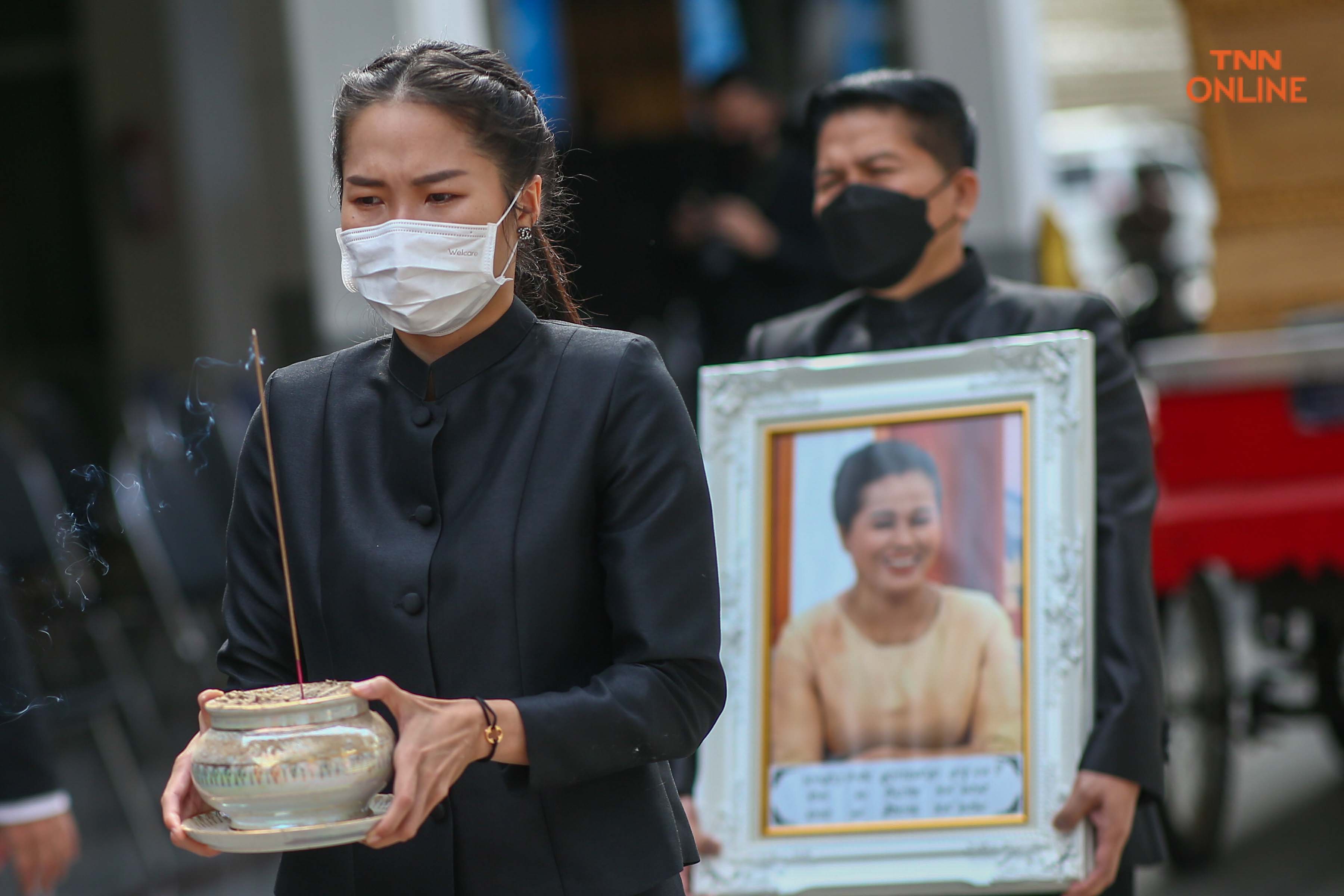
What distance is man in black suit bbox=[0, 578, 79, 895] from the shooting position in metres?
2.72

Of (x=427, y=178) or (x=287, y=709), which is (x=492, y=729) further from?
(x=427, y=178)

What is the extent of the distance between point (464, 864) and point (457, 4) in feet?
18.8

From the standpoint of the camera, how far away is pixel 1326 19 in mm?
5027

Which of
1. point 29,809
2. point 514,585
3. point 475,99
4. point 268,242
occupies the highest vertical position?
point 268,242

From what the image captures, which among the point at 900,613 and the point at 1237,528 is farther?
the point at 1237,528

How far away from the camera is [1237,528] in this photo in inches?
186

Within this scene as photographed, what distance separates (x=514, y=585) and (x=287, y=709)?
26 cm

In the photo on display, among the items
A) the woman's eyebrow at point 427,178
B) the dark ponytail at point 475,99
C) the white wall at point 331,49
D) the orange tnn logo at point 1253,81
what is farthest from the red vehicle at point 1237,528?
the woman's eyebrow at point 427,178

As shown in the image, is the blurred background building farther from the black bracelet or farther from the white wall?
the black bracelet

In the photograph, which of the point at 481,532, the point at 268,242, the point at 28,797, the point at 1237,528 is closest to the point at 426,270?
the point at 481,532

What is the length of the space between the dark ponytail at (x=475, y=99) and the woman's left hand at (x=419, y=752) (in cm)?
55

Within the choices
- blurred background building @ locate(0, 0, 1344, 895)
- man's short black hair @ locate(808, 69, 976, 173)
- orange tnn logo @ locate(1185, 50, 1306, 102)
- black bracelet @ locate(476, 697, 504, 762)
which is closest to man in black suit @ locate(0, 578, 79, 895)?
blurred background building @ locate(0, 0, 1344, 895)

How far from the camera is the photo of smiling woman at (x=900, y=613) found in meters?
2.59

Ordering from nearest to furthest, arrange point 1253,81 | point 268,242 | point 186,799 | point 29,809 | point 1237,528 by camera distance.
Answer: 1. point 186,799
2. point 29,809
3. point 1237,528
4. point 1253,81
5. point 268,242
